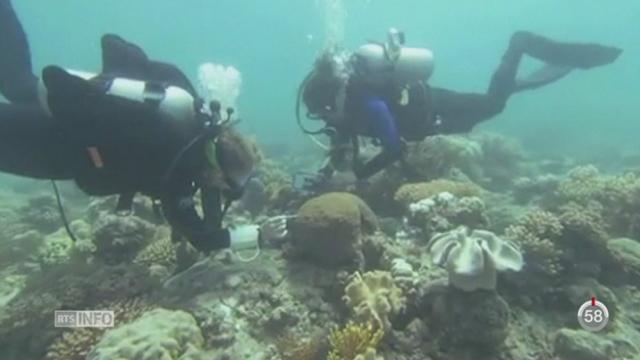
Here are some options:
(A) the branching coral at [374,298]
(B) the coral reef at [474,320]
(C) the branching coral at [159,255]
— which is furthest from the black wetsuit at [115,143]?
(B) the coral reef at [474,320]

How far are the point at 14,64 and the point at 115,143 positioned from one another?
2.72 m

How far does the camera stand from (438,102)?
11477 millimetres

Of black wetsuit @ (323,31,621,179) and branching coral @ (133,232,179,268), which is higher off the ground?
black wetsuit @ (323,31,621,179)

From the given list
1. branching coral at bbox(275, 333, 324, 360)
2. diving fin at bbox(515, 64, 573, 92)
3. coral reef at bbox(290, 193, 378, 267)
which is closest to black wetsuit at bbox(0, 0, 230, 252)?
coral reef at bbox(290, 193, 378, 267)

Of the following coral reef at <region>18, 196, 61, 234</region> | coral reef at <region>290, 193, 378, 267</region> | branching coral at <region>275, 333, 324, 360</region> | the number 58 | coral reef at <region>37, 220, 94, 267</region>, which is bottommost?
coral reef at <region>18, 196, 61, 234</region>

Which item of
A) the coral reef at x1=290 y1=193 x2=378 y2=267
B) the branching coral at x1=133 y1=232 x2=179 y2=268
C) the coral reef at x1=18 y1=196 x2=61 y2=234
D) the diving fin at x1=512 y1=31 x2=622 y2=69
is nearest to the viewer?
the coral reef at x1=290 y1=193 x2=378 y2=267

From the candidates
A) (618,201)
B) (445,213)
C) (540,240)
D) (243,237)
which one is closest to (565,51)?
(618,201)

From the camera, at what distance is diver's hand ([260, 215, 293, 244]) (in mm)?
6777

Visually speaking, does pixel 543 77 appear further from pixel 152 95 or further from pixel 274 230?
pixel 152 95

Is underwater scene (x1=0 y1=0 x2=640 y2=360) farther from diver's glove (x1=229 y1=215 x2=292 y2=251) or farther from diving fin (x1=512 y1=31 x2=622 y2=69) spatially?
diving fin (x1=512 y1=31 x2=622 y2=69)

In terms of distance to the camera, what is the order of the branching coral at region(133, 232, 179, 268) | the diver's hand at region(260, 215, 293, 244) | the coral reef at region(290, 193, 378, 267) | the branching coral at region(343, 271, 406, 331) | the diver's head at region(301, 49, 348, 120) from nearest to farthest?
the branching coral at region(343, 271, 406, 331) → the coral reef at region(290, 193, 378, 267) → the diver's hand at region(260, 215, 293, 244) → the branching coral at region(133, 232, 179, 268) → the diver's head at region(301, 49, 348, 120)

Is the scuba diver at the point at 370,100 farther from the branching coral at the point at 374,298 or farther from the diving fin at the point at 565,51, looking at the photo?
the diving fin at the point at 565,51

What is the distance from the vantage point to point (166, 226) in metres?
8.54

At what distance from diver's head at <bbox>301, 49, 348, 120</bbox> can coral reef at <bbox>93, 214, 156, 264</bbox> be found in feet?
10.8
